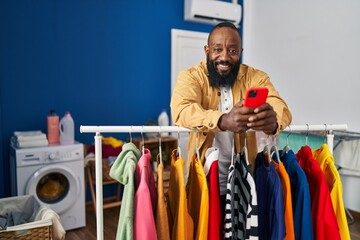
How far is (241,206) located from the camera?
1158mm

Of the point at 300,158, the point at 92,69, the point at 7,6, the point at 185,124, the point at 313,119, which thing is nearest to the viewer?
the point at 185,124

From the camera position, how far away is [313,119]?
386 centimetres

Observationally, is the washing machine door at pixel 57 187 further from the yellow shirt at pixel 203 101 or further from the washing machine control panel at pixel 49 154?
the yellow shirt at pixel 203 101

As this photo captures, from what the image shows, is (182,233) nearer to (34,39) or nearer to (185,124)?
(185,124)

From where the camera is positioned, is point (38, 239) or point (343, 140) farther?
point (343, 140)

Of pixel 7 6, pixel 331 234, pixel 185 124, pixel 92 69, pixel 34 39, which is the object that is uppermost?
pixel 7 6

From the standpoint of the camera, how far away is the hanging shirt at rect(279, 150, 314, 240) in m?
1.17

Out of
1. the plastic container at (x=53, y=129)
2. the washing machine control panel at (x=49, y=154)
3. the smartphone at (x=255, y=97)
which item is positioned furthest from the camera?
the plastic container at (x=53, y=129)

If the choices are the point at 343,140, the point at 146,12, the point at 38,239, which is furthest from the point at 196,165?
the point at 146,12

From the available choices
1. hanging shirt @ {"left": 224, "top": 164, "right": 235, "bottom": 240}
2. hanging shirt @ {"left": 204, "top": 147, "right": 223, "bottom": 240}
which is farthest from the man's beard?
hanging shirt @ {"left": 224, "top": 164, "right": 235, "bottom": 240}

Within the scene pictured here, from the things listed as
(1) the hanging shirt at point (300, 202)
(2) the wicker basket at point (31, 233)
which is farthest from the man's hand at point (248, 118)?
(2) the wicker basket at point (31, 233)

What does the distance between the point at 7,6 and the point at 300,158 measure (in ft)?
9.94

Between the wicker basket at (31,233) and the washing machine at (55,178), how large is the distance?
66cm

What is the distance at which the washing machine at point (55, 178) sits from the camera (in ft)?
9.34
